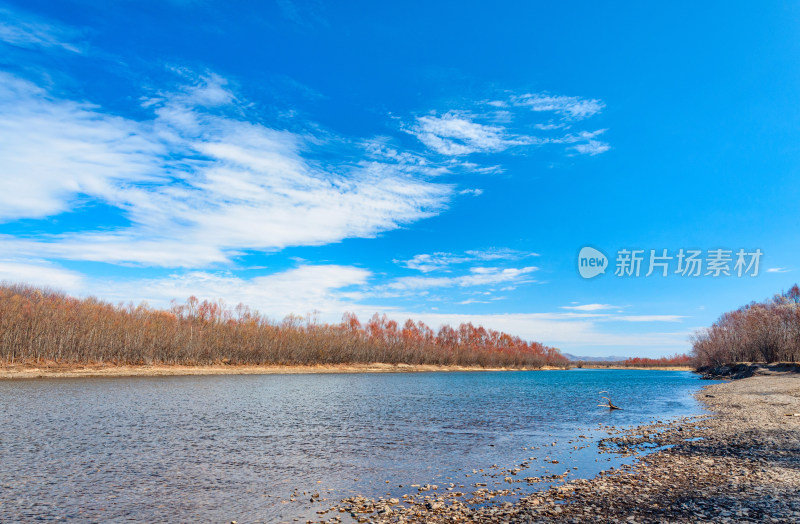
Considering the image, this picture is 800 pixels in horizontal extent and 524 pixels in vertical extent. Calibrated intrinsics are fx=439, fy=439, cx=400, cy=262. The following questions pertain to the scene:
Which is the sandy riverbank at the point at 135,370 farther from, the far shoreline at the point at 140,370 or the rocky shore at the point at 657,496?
the rocky shore at the point at 657,496

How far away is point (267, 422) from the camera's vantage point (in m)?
33.1

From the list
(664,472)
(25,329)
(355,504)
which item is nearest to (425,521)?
(355,504)

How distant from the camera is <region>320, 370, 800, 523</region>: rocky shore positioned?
12.3m

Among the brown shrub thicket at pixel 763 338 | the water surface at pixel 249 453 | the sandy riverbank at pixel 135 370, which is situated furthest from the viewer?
the brown shrub thicket at pixel 763 338

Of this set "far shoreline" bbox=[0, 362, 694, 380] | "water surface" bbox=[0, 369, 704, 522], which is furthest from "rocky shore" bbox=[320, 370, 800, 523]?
"far shoreline" bbox=[0, 362, 694, 380]

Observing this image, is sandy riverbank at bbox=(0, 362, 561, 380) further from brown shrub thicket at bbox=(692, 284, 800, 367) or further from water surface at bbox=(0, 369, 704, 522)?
brown shrub thicket at bbox=(692, 284, 800, 367)

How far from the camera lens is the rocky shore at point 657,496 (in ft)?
40.3

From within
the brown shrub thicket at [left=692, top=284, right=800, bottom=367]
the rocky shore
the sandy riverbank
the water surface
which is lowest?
the sandy riverbank

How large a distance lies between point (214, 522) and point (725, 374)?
4855 inches

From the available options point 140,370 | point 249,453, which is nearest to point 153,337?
point 140,370

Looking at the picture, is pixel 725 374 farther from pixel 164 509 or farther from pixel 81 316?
pixel 81 316

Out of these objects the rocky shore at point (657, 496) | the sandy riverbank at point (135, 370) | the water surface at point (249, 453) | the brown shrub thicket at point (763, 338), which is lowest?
the sandy riverbank at point (135, 370)

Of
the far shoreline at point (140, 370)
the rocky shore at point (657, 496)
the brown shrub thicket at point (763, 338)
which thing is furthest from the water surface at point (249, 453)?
the brown shrub thicket at point (763, 338)

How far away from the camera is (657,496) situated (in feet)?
45.7
